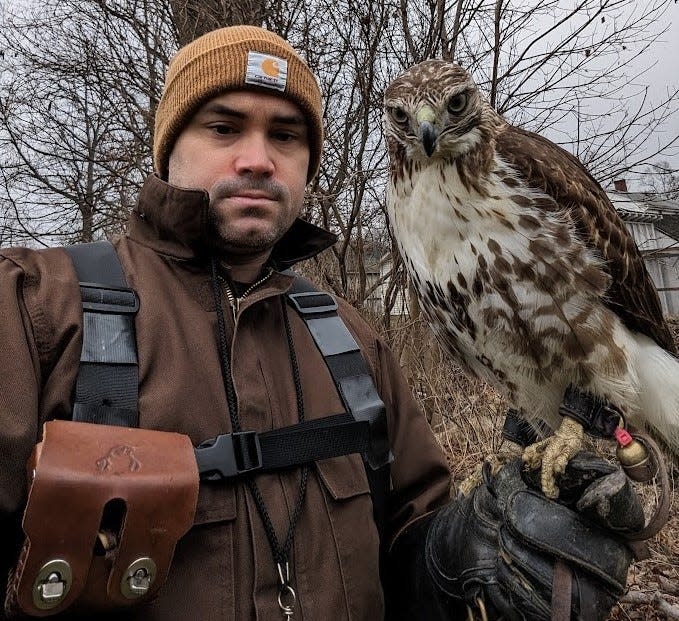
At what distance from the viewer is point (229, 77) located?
2293mm

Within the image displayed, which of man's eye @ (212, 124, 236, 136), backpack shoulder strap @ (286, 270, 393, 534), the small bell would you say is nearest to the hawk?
the small bell


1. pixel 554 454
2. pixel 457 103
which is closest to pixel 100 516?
pixel 554 454

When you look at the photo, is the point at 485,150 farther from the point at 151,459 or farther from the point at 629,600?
the point at 629,600

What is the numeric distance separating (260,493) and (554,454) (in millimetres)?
955

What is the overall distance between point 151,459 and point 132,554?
22cm

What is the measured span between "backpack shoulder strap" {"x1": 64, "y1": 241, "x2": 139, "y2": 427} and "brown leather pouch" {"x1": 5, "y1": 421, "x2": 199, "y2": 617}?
10cm

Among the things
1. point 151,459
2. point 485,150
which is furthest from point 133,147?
point 151,459

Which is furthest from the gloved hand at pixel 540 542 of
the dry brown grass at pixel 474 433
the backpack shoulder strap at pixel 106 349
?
the dry brown grass at pixel 474 433

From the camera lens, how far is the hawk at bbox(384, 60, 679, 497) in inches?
88.0

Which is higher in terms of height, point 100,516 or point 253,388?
point 253,388

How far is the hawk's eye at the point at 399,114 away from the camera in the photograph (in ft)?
8.26

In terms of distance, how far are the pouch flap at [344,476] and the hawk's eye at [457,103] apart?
143cm

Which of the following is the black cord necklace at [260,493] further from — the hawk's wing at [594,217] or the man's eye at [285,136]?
the hawk's wing at [594,217]

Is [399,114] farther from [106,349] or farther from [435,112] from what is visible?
[106,349]
